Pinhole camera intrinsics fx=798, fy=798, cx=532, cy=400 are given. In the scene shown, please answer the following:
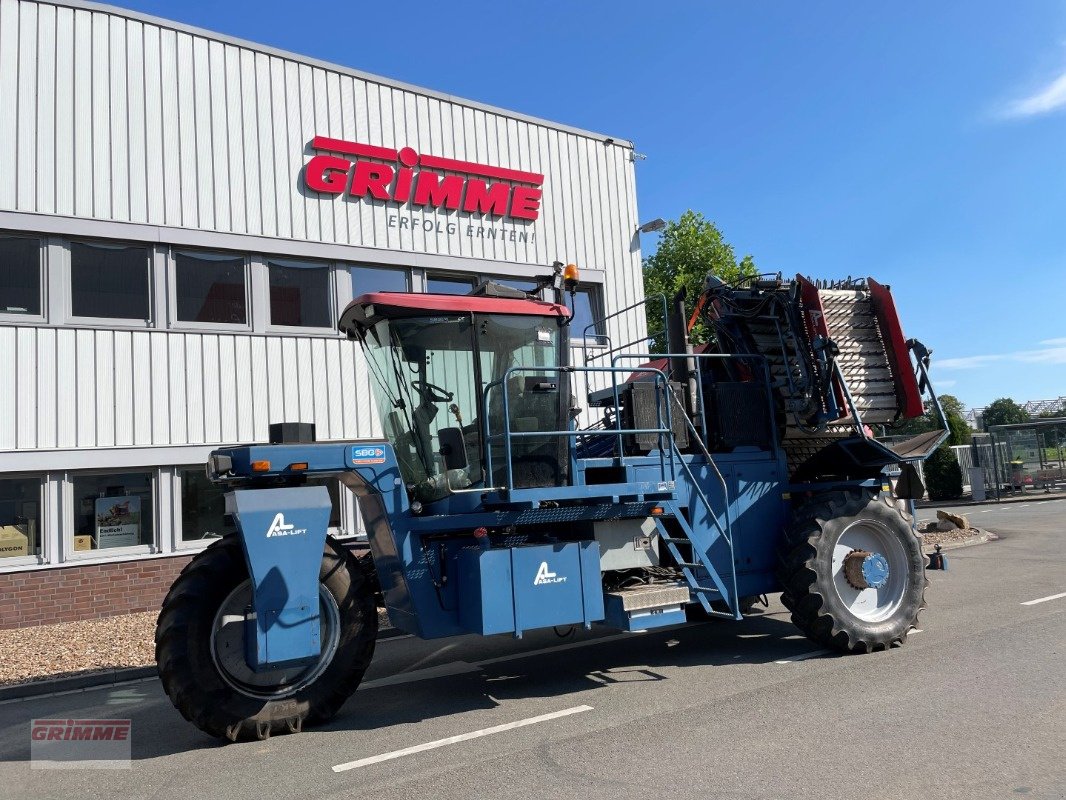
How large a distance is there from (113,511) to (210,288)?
3.41 meters

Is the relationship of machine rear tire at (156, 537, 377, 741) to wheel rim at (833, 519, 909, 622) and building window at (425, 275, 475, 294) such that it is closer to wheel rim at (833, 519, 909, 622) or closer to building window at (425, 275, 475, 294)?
wheel rim at (833, 519, 909, 622)

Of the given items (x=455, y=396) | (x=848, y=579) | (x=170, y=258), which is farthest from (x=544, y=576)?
(x=170, y=258)

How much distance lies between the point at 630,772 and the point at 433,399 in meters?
2.95

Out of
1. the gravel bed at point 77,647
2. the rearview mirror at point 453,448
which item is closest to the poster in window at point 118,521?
the gravel bed at point 77,647

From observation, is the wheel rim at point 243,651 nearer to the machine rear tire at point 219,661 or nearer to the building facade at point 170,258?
the machine rear tire at point 219,661

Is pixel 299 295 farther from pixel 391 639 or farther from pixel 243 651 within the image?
pixel 243 651

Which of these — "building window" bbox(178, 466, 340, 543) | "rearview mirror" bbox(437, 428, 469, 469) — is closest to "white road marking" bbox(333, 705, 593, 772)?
"rearview mirror" bbox(437, 428, 469, 469)

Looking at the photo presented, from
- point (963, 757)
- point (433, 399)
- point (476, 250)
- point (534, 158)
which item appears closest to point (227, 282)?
point (476, 250)

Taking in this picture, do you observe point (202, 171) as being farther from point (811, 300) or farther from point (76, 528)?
point (811, 300)

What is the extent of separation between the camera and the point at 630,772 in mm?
4266

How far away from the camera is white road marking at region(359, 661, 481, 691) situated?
669 centimetres

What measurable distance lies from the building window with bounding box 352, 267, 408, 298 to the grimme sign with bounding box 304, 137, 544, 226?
1193mm

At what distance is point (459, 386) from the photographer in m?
6.02

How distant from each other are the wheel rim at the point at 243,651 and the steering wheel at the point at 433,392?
5.14 feet
